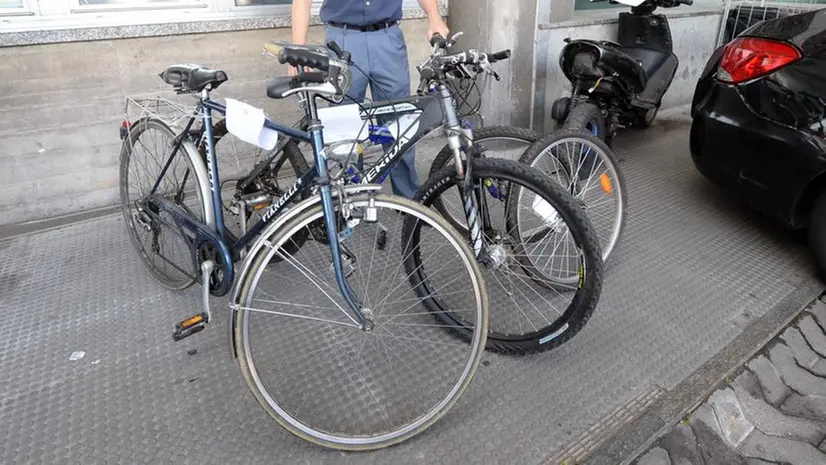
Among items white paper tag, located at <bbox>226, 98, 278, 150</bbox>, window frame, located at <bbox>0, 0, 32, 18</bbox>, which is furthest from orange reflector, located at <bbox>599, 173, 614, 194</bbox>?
window frame, located at <bbox>0, 0, 32, 18</bbox>

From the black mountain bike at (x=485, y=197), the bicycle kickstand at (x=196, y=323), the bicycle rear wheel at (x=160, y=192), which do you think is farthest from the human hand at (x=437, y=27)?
the bicycle kickstand at (x=196, y=323)

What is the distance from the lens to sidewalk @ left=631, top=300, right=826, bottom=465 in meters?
2.06

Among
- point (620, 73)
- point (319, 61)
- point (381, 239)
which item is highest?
point (319, 61)

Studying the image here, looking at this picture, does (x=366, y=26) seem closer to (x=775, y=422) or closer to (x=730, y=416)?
(x=730, y=416)

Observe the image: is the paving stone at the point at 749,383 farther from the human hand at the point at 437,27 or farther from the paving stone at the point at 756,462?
the human hand at the point at 437,27

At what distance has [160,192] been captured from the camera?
2.86 metres

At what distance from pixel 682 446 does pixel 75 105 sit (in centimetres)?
384

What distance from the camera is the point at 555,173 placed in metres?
2.87

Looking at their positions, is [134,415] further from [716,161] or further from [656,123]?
[656,123]

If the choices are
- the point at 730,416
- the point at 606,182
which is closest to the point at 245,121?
the point at 606,182

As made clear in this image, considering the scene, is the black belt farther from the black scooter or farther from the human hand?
the black scooter

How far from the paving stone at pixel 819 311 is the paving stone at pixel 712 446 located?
3.59 ft

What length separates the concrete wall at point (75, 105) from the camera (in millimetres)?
3479

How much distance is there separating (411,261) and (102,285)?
5.82ft
